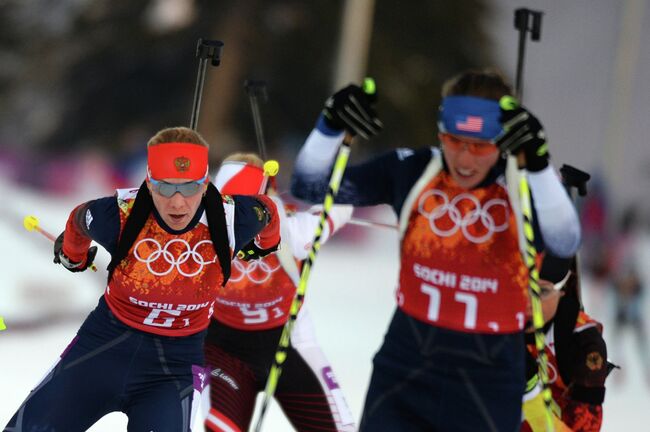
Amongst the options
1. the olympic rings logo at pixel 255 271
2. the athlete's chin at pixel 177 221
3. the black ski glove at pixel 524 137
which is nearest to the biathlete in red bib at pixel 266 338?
the olympic rings logo at pixel 255 271

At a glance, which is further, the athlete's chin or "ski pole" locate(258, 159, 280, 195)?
"ski pole" locate(258, 159, 280, 195)

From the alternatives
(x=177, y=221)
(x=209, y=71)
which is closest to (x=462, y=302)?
(x=177, y=221)

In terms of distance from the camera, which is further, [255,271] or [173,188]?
[255,271]

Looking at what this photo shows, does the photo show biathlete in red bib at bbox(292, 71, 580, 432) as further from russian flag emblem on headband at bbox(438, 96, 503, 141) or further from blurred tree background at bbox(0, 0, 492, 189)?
blurred tree background at bbox(0, 0, 492, 189)

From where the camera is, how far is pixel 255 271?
4160 mm

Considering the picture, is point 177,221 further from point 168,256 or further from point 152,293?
point 152,293

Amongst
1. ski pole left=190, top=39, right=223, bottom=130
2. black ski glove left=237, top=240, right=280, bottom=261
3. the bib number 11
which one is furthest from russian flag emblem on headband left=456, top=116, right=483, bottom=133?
ski pole left=190, top=39, right=223, bottom=130

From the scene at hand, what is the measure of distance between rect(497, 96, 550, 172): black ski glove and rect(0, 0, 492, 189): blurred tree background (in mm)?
12888

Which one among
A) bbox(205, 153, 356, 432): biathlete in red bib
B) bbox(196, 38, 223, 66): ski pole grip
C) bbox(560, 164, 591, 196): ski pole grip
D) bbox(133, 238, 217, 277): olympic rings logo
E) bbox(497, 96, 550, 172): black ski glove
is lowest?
bbox(205, 153, 356, 432): biathlete in red bib

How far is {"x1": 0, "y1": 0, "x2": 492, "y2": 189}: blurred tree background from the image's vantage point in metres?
15.6

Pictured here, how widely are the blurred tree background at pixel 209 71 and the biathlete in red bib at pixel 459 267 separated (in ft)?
41.7

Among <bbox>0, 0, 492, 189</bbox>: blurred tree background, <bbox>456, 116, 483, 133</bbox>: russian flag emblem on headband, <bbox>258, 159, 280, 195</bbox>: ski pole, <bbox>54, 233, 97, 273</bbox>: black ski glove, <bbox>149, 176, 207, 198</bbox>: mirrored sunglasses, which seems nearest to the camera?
<bbox>456, 116, 483, 133</bbox>: russian flag emblem on headband

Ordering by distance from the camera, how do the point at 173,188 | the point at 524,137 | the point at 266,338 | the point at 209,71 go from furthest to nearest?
the point at 209,71 → the point at 266,338 → the point at 173,188 → the point at 524,137

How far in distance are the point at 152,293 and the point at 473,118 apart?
44.8 inches
